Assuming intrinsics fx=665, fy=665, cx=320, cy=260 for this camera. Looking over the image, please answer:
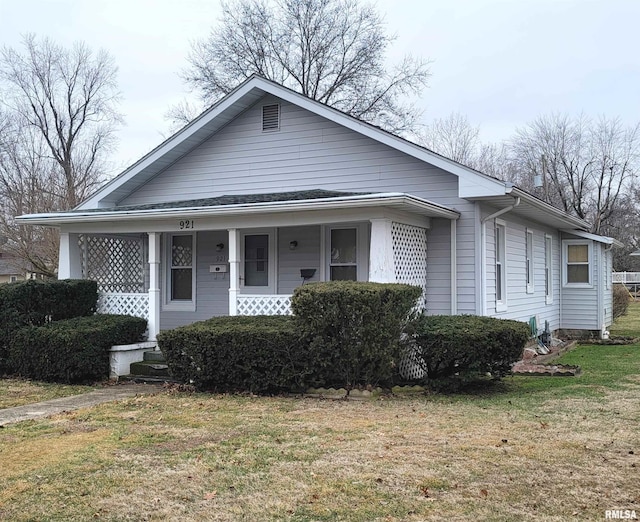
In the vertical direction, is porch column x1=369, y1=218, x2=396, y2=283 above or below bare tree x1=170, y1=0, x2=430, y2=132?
below

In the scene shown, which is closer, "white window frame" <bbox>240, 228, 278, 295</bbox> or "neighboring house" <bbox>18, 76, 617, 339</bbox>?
"neighboring house" <bbox>18, 76, 617, 339</bbox>

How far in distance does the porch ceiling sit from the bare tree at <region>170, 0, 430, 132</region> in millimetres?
19986

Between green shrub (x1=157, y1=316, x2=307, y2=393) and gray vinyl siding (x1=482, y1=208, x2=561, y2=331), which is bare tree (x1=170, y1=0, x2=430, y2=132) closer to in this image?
gray vinyl siding (x1=482, y1=208, x2=561, y2=331)

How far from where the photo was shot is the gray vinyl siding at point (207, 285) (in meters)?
13.6

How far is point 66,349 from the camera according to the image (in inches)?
418

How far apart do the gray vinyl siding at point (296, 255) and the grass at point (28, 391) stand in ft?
13.8

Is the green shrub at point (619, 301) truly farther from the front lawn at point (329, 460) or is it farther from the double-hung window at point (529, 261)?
the front lawn at point (329, 460)

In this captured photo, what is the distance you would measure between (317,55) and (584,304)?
744 inches

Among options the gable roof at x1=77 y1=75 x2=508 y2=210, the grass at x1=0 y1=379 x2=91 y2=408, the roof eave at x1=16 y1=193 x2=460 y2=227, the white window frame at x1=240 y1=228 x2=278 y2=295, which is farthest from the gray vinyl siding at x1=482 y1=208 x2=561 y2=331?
the grass at x1=0 y1=379 x2=91 y2=408

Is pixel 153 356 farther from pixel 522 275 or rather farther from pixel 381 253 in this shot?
pixel 522 275

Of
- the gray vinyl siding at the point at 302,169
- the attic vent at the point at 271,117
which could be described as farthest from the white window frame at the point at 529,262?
the attic vent at the point at 271,117

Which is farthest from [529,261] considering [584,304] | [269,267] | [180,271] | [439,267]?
[180,271]

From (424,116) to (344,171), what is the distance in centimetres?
2199

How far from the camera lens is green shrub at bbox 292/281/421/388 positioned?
867cm
